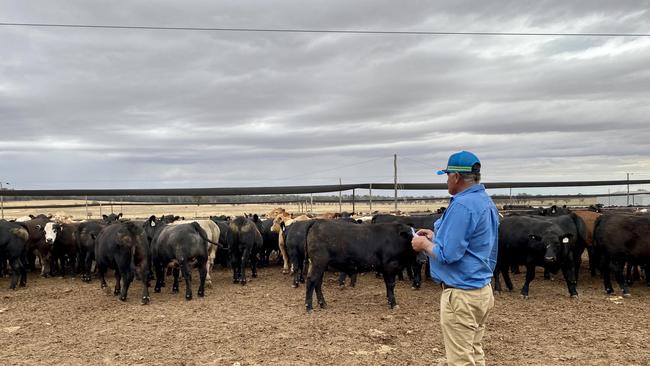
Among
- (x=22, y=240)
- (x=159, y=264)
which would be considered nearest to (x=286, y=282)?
(x=159, y=264)

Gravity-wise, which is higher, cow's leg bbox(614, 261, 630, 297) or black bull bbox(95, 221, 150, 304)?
black bull bbox(95, 221, 150, 304)

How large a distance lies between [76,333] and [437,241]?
6.60 m

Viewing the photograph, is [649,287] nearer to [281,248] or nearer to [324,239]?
[324,239]

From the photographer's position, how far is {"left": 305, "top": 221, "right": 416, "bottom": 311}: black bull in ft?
29.2

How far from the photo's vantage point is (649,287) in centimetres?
1038

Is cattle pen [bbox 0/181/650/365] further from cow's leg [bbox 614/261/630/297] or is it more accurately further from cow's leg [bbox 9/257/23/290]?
cow's leg [bbox 9/257/23/290]

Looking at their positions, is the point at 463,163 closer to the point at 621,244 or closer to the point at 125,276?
the point at 621,244

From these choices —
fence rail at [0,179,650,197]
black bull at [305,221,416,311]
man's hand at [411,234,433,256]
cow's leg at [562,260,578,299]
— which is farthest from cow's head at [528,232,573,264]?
fence rail at [0,179,650,197]

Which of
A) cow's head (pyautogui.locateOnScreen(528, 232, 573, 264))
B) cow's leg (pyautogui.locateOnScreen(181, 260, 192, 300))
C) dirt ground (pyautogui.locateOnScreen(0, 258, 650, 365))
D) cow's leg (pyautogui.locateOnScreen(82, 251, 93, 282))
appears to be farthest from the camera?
cow's leg (pyautogui.locateOnScreen(82, 251, 93, 282))

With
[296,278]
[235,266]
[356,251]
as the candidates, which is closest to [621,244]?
[356,251]

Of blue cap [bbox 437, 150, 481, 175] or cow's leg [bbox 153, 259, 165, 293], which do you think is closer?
blue cap [bbox 437, 150, 481, 175]

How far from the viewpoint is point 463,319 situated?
3738 mm

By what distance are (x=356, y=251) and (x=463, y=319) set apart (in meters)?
5.28

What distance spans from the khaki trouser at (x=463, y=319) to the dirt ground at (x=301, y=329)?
232 centimetres
